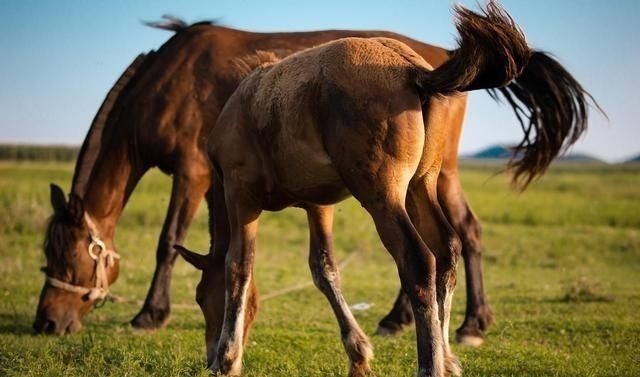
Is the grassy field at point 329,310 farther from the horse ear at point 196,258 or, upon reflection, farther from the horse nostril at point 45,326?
the horse ear at point 196,258

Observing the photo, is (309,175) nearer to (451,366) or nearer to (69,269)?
(451,366)

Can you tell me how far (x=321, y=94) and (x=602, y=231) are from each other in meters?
16.2

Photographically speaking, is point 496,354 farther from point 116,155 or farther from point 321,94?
point 116,155

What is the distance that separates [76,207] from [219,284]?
3084 mm

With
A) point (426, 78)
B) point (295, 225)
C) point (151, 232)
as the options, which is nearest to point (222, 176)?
point (426, 78)

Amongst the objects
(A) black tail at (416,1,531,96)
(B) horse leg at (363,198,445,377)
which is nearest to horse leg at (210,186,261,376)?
(B) horse leg at (363,198,445,377)

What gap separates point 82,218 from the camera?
332 inches

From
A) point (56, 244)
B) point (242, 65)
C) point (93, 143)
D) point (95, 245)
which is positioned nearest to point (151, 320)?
point (95, 245)

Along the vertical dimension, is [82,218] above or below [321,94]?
below

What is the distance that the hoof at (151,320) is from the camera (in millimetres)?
8453

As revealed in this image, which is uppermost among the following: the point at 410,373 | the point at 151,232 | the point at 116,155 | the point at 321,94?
the point at 321,94

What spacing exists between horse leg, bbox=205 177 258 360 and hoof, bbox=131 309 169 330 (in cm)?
275

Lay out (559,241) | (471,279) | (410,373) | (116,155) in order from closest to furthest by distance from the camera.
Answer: (410,373) → (471,279) → (116,155) → (559,241)

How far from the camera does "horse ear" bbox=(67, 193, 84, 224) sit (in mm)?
8258
